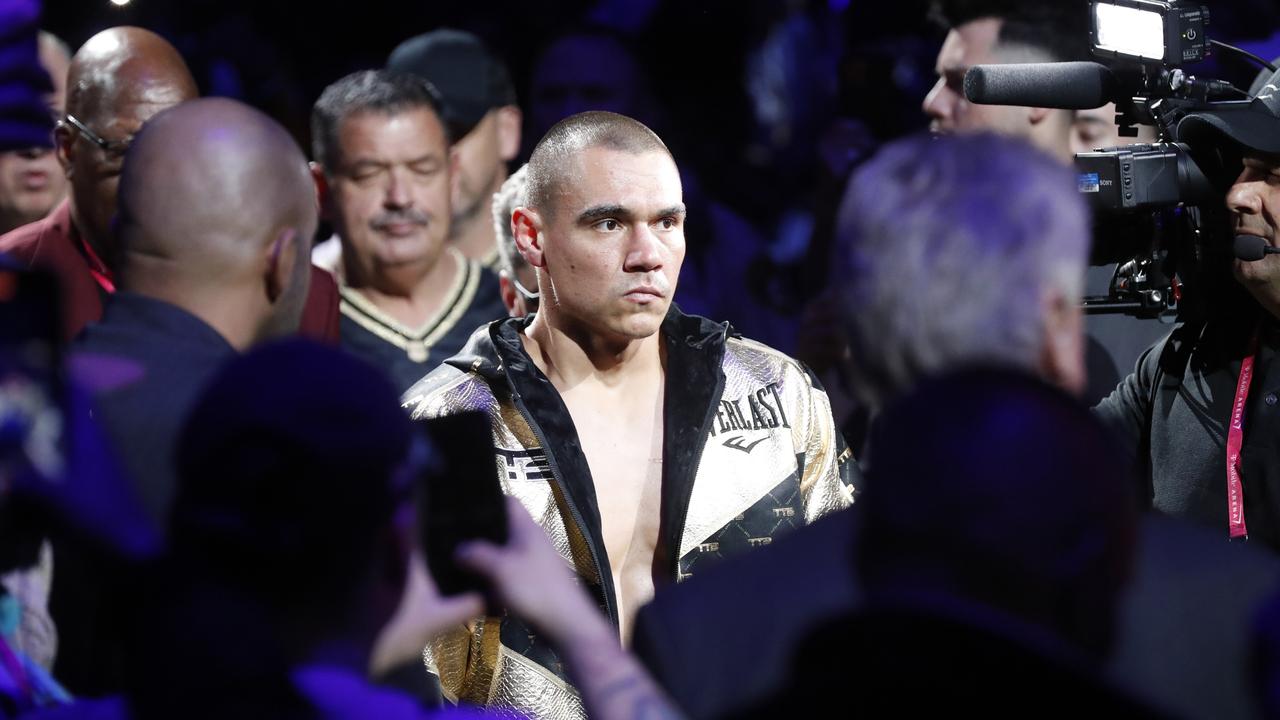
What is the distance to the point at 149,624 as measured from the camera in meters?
1.49

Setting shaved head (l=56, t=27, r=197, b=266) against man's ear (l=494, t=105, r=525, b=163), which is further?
man's ear (l=494, t=105, r=525, b=163)

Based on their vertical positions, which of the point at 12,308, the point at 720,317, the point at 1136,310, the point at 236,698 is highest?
the point at 12,308

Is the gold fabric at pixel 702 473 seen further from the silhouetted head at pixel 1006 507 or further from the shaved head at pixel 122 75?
the silhouetted head at pixel 1006 507

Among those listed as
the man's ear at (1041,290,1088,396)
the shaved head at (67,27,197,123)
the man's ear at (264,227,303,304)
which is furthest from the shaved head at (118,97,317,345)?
the man's ear at (1041,290,1088,396)

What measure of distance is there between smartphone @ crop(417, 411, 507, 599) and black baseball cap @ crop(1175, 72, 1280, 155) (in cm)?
189

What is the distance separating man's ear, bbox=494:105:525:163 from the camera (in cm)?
519

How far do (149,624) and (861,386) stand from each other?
84cm

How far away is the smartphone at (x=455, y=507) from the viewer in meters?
1.71

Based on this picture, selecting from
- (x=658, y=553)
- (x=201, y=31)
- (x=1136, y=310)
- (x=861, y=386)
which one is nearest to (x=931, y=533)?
(x=861, y=386)

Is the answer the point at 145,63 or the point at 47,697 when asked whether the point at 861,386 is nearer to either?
the point at 47,697

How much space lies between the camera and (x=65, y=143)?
3.70 meters

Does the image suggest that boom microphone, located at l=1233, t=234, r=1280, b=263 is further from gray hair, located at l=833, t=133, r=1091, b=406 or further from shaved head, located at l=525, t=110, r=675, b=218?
gray hair, located at l=833, t=133, r=1091, b=406

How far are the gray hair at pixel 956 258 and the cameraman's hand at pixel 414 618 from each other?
55 centimetres

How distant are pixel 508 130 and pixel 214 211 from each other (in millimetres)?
A: 2813
